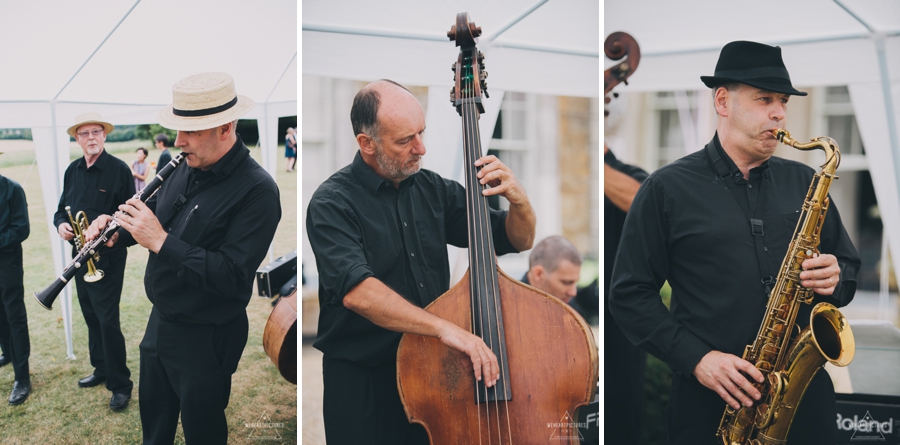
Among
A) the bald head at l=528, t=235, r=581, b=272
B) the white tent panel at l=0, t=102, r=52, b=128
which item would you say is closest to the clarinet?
the white tent panel at l=0, t=102, r=52, b=128

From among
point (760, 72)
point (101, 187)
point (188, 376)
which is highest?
point (760, 72)

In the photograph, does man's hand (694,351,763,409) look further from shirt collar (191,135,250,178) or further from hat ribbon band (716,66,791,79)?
shirt collar (191,135,250,178)

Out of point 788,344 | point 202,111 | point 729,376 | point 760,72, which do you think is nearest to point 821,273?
point 788,344

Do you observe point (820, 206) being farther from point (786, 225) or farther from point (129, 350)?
point (129, 350)

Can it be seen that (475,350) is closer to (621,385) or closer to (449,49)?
(621,385)

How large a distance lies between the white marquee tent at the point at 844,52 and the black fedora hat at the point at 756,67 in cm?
26

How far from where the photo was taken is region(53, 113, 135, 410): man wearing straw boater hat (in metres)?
3.16

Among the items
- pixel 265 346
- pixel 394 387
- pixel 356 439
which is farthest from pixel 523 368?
pixel 265 346

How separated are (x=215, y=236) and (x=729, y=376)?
2172mm

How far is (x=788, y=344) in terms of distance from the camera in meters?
2.56

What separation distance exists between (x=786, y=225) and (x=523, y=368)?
1.24 meters

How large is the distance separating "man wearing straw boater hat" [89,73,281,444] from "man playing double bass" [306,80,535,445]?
0.33 meters

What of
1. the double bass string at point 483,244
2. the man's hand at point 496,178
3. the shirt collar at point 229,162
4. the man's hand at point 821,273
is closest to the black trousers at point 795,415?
the man's hand at point 821,273

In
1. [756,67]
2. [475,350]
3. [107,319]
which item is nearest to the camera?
[475,350]
